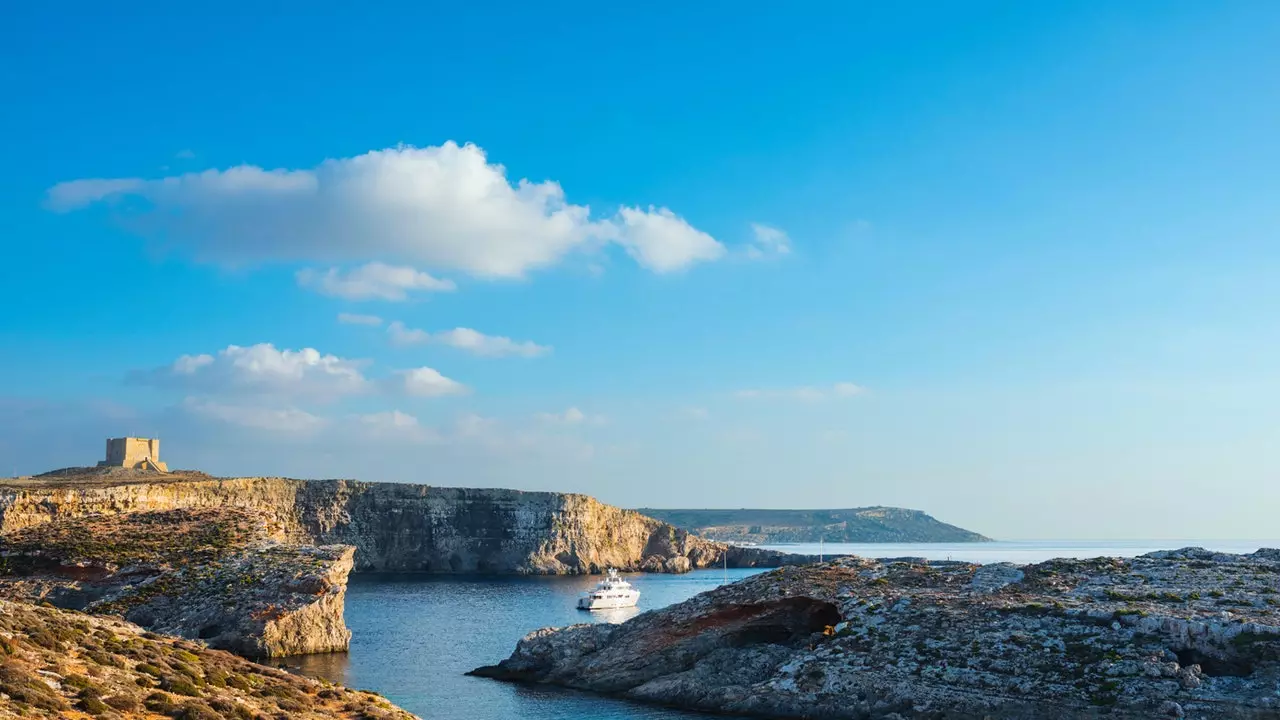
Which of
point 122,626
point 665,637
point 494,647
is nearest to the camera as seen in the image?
point 122,626

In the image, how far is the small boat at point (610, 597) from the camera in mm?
104000

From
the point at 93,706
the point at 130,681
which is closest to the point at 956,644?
the point at 130,681

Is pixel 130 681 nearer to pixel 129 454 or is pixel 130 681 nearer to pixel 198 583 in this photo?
pixel 198 583

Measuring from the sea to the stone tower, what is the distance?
3973 centimetres

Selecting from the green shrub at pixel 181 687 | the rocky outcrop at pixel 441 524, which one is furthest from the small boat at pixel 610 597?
the green shrub at pixel 181 687

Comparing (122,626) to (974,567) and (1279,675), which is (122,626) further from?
(1279,675)

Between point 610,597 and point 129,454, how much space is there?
89.9 meters

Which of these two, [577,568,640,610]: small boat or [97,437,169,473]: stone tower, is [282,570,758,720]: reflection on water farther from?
[97,437,169,473]: stone tower

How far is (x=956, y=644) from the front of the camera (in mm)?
40031

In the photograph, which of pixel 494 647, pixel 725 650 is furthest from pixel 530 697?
pixel 494 647

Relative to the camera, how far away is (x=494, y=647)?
68.4 metres

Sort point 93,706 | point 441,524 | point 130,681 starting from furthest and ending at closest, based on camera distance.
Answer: point 441,524 < point 130,681 < point 93,706

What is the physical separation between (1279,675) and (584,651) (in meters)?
31.1

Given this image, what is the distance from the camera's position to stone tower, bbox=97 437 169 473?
152 metres
